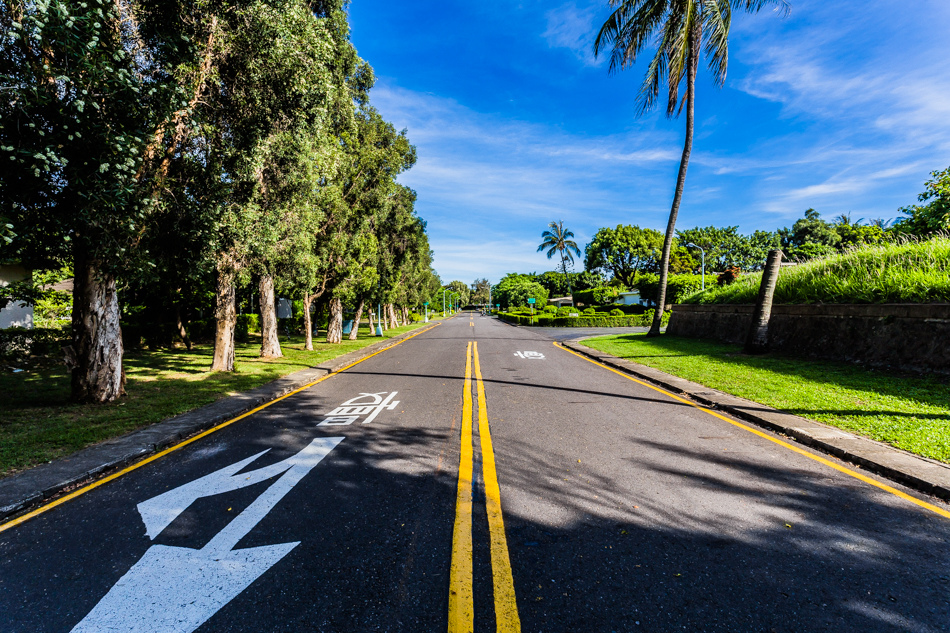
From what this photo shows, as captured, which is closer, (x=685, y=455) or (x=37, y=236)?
(x=685, y=455)

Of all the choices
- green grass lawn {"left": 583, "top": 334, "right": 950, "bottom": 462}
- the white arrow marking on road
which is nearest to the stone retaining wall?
green grass lawn {"left": 583, "top": 334, "right": 950, "bottom": 462}

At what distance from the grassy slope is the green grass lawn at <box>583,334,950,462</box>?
6.42ft

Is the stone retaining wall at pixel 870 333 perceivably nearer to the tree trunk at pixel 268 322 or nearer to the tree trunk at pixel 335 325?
the tree trunk at pixel 268 322

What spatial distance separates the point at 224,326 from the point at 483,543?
11.9 meters

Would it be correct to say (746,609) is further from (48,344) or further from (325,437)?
(48,344)

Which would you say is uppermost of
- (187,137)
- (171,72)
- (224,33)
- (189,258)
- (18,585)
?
(224,33)

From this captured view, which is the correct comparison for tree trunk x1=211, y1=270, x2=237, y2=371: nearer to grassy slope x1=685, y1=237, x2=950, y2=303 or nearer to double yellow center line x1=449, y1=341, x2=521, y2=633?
double yellow center line x1=449, y1=341, x2=521, y2=633

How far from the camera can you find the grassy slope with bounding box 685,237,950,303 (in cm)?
954

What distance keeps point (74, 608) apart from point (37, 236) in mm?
7549

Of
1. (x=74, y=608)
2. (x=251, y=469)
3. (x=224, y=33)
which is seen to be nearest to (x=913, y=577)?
(x=74, y=608)

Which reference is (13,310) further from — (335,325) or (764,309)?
(764,309)

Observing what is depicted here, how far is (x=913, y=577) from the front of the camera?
268cm

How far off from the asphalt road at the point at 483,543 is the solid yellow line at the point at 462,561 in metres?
0.02

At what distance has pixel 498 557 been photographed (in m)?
2.94
